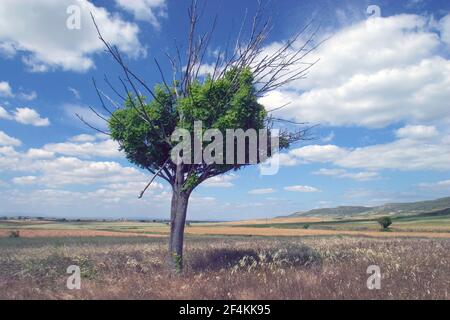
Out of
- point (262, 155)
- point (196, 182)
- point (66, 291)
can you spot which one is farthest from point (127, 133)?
point (66, 291)

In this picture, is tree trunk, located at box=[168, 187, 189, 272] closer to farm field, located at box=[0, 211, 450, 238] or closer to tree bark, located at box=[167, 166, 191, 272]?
tree bark, located at box=[167, 166, 191, 272]

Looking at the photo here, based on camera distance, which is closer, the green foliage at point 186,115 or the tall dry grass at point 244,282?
the tall dry grass at point 244,282

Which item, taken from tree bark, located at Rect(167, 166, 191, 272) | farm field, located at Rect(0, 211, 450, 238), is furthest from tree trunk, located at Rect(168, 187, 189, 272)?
farm field, located at Rect(0, 211, 450, 238)

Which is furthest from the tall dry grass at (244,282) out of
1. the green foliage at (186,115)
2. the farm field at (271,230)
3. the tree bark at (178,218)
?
the farm field at (271,230)

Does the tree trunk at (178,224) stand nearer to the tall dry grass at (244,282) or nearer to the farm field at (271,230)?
the tall dry grass at (244,282)

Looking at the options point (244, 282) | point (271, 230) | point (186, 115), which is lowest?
point (271, 230)

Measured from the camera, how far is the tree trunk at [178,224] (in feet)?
40.7

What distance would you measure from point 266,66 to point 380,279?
7498mm

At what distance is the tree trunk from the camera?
12414mm

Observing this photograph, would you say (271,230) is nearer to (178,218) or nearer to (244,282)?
(178,218)

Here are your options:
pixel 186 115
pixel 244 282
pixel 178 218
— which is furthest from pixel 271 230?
pixel 244 282

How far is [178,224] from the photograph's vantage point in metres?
12.8

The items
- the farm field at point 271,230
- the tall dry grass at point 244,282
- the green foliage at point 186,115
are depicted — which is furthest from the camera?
the farm field at point 271,230
